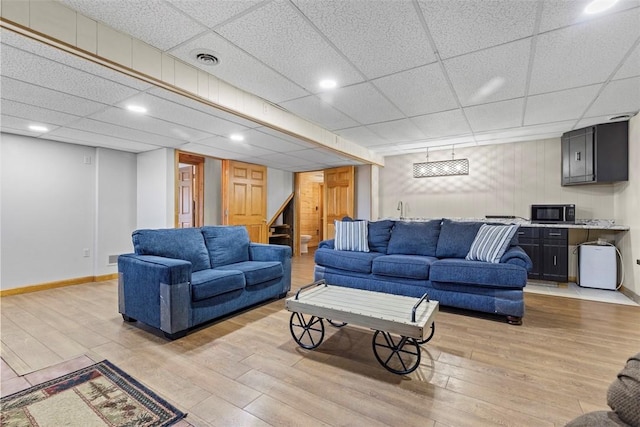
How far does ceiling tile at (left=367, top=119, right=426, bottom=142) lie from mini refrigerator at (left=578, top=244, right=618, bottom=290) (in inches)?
113

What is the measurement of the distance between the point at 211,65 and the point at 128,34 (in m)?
0.60

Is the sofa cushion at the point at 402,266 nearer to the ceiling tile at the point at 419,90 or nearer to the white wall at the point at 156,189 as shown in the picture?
the ceiling tile at the point at 419,90

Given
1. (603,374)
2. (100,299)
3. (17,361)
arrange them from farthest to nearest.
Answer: (100,299), (17,361), (603,374)

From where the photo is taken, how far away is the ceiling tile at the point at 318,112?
337 centimetres

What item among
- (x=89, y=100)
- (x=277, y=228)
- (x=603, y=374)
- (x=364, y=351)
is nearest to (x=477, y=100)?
(x=603, y=374)

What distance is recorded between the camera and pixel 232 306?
10.0 ft

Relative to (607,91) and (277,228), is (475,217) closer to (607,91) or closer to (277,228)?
(607,91)

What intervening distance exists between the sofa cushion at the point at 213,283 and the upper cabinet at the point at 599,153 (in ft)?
16.1

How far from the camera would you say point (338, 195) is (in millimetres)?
6848

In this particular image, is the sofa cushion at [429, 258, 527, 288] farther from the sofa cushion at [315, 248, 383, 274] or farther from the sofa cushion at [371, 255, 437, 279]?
the sofa cushion at [315, 248, 383, 274]

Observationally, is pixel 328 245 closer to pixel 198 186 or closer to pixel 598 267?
pixel 198 186

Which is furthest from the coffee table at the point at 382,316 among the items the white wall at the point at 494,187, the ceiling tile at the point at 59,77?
the white wall at the point at 494,187

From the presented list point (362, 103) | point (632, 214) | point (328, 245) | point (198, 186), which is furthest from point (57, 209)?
point (632, 214)

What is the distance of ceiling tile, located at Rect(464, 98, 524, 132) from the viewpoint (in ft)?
11.2
